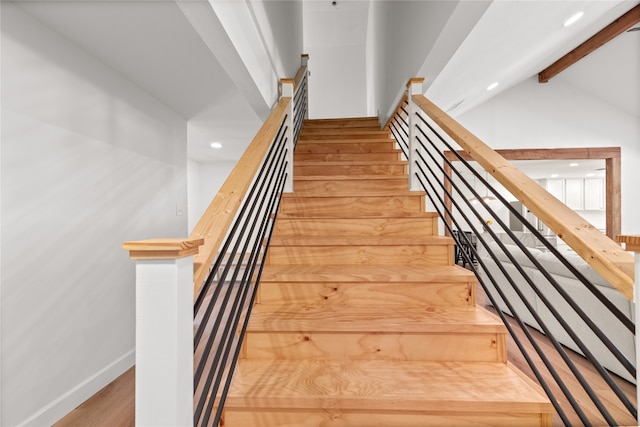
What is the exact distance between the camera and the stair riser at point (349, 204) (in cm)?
226

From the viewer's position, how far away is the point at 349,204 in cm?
228

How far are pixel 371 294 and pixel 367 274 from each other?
0.33 feet

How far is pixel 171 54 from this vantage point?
1958 millimetres

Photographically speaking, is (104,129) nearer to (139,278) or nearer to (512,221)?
(139,278)

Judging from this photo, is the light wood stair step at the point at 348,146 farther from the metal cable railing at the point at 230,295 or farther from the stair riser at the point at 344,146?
the metal cable railing at the point at 230,295

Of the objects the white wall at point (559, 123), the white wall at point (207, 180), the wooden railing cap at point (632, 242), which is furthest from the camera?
Result: the white wall at point (207, 180)

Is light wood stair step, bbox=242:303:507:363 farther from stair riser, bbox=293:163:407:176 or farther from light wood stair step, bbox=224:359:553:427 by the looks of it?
stair riser, bbox=293:163:407:176

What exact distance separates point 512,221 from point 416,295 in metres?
9.34

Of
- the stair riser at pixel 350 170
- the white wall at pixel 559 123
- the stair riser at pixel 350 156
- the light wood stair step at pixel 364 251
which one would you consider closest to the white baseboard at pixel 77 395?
the light wood stair step at pixel 364 251

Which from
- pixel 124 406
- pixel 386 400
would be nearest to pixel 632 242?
pixel 386 400

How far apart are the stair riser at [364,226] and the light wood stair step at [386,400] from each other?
3.26ft

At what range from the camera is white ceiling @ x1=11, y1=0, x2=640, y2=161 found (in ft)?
5.24

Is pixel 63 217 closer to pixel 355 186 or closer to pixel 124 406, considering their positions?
pixel 124 406

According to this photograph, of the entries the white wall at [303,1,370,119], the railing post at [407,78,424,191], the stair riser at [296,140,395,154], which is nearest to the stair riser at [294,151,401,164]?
the stair riser at [296,140,395,154]
